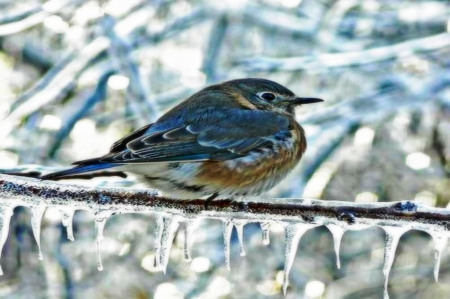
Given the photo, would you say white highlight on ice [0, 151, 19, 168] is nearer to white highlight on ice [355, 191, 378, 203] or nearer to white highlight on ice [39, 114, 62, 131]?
white highlight on ice [39, 114, 62, 131]

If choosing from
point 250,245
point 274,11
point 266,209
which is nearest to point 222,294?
point 250,245

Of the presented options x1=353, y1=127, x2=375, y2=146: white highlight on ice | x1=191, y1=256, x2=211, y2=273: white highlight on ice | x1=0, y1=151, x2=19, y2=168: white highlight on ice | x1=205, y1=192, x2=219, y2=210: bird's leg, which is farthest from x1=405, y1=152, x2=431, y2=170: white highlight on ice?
x1=205, y1=192, x2=219, y2=210: bird's leg

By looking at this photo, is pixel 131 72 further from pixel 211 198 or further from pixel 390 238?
pixel 390 238

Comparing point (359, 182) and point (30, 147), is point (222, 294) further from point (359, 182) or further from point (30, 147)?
point (30, 147)

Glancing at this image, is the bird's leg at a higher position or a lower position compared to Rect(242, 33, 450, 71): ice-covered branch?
lower

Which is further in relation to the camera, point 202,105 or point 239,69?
point 239,69

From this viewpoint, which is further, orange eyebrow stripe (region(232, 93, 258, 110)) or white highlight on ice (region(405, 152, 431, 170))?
white highlight on ice (region(405, 152, 431, 170))
